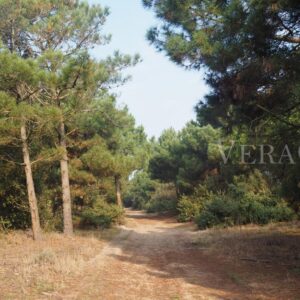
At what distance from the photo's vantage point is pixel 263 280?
7.68 meters

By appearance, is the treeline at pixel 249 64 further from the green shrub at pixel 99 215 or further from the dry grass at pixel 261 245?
the green shrub at pixel 99 215

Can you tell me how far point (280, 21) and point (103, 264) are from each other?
6466 millimetres

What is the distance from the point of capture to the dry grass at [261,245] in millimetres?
10227

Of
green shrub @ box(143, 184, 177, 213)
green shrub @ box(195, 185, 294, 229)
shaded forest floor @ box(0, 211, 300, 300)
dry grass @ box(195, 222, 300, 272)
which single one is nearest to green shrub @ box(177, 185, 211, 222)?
green shrub @ box(195, 185, 294, 229)

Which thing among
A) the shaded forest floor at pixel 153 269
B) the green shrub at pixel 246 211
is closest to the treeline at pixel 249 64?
the shaded forest floor at pixel 153 269

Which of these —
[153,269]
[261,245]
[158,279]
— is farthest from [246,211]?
[158,279]

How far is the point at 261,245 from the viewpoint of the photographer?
12.3 meters

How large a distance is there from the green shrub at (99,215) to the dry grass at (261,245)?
7.30 m

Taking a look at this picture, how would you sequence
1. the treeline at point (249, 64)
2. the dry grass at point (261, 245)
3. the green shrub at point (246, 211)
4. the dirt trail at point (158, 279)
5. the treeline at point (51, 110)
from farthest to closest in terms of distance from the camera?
the green shrub at point (246, 211)
the treeline at point (51, 110)
the dry grass at point (261, 245)
the treeline at point (249, 64)
the dirt trail at point (158, 279)

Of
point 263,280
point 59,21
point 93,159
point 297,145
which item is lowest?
point 263,280

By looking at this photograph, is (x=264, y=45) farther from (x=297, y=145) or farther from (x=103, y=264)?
(x=103, y=264)

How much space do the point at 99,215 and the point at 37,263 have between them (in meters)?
12.3

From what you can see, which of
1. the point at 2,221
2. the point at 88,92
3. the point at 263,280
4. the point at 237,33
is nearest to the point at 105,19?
the point at 88,92

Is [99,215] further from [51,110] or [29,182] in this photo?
[51,110]
